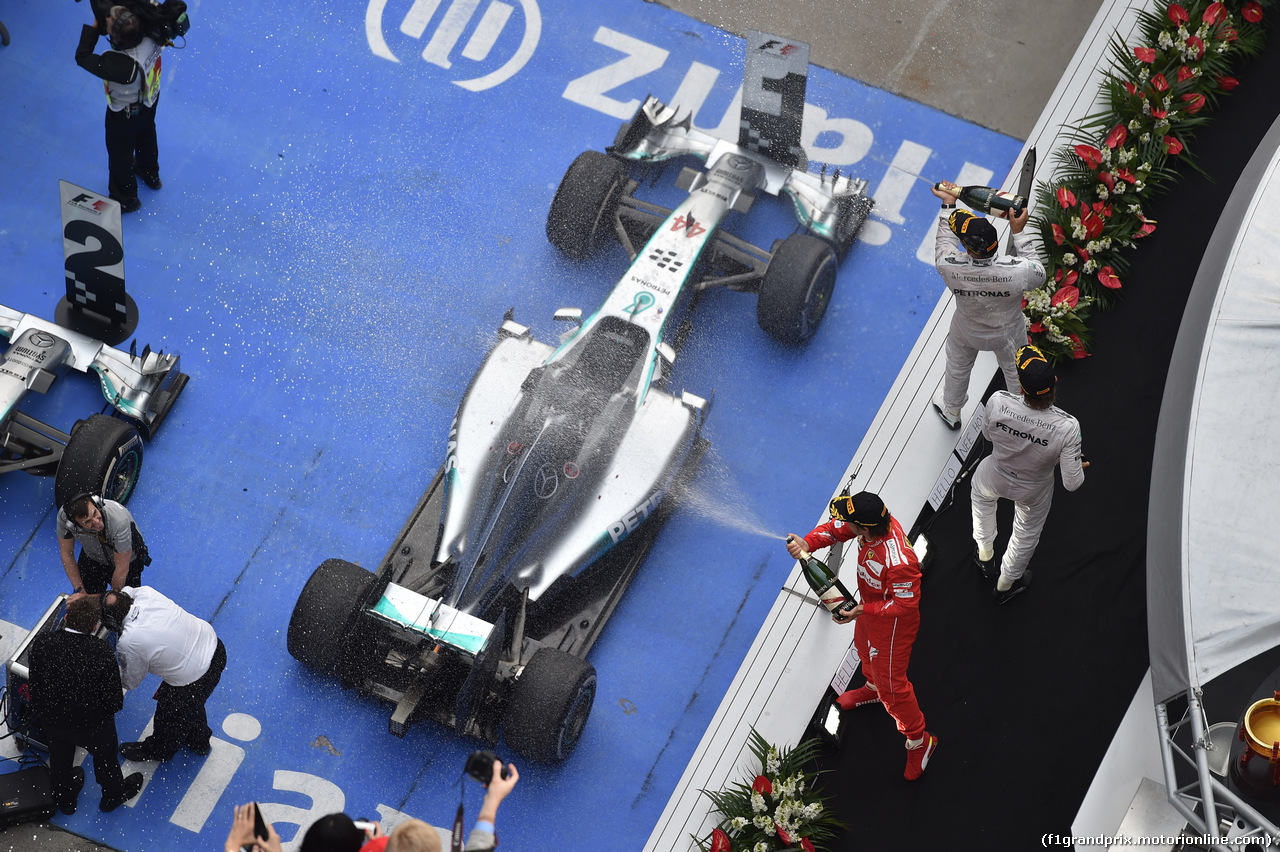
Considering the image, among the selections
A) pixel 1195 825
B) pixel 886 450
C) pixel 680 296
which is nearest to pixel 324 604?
pixel 680 296

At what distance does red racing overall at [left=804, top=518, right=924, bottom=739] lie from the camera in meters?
5.85

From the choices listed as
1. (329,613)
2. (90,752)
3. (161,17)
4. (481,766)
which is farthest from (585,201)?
(481,766)

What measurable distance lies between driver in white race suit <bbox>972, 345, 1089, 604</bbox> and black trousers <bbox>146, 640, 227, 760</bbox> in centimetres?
421

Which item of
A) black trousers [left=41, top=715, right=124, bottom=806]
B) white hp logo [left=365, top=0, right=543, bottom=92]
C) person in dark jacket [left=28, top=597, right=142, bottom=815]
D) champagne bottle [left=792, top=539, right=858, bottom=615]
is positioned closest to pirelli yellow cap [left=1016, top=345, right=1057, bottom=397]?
champagne bottle [left=792, top=539, right=858, bottom=615]

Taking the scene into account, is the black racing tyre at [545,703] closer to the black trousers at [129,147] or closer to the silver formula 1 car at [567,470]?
the silver formula 1 car at [567,470]

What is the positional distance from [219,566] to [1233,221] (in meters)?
6.41

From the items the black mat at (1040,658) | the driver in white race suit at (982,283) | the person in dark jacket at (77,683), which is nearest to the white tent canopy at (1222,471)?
the black mat at (1040,658)

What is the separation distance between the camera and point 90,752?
643 centimetres

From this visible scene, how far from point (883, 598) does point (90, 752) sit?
13.7 feet

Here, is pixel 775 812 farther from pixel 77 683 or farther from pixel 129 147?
pixel 129 147

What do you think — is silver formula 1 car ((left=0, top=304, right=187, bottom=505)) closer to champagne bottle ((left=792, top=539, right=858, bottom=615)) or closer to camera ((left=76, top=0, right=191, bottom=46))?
camera ((left=76, top=0, right=191, bottom=46))

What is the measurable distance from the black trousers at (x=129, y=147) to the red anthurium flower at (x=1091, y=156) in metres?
6.55

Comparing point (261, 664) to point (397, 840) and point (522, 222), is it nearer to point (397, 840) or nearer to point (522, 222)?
point (397, 840)

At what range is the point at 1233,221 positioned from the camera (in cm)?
725
